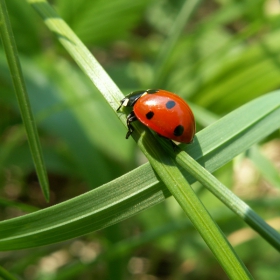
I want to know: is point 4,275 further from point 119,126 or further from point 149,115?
point 119,126

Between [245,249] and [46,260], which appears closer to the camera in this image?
[245,249]

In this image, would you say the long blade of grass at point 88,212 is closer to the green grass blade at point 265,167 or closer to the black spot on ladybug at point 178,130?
the black spot on ladybug at point 178,130

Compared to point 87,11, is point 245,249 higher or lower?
lower

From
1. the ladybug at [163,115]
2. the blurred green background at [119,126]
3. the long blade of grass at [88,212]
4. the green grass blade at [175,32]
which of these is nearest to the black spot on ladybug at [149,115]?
the ladybug at [163,115]

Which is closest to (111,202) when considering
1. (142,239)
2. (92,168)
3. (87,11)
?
(142,239)

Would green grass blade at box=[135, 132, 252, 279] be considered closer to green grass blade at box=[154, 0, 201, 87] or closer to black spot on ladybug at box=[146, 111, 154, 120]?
black spot on ladybug at box=[146, 111, 154, 120]

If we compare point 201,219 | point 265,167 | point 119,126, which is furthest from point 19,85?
point 119,126

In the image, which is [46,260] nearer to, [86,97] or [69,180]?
[69,180]
